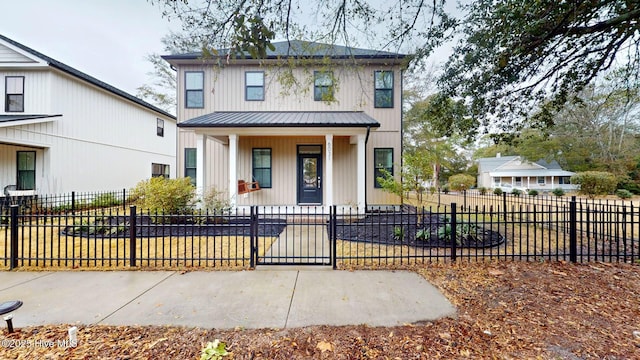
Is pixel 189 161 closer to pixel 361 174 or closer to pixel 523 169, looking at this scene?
pixel 361 174

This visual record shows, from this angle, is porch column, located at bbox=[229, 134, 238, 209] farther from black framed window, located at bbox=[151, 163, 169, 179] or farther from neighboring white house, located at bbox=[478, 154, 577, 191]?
neighboring white house, located at bbox=[478, 154, 577, 191]

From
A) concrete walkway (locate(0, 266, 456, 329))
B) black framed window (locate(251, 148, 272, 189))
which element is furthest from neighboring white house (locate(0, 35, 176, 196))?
concrete walkway (locate(0, 266, 456, 329))

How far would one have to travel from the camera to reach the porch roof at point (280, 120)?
29.2 feet

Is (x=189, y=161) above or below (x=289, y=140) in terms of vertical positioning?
below

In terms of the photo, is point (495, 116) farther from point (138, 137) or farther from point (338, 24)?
point (138, 137)

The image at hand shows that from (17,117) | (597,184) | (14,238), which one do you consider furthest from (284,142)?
(597,184)

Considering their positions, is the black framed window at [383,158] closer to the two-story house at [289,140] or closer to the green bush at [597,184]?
the two-story house at [289,140]

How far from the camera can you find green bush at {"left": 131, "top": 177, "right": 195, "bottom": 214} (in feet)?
26.5

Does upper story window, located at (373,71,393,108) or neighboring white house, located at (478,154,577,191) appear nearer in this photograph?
upper story window, located at (373,71,393,108)

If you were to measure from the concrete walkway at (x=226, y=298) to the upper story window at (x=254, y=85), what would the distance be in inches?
348

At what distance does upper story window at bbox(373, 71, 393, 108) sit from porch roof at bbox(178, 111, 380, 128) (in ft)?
3.20

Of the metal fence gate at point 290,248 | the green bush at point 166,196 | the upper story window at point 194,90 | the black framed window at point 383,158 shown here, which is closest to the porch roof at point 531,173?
the black framed window at point 383,158

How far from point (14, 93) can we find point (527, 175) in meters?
46.6

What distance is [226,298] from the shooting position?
11.8ft
